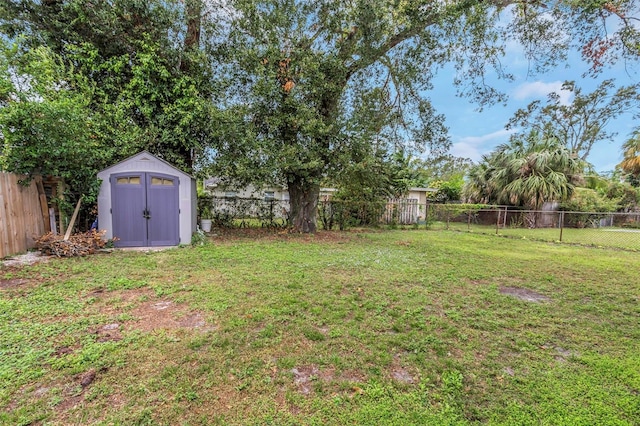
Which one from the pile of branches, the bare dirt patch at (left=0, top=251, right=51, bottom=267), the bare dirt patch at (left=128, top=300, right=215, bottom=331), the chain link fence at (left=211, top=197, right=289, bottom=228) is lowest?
the bare dirt patch at (left=128, top=300, right=215, bottom=331)

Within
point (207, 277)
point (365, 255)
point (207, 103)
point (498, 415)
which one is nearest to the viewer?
point (498, 415)

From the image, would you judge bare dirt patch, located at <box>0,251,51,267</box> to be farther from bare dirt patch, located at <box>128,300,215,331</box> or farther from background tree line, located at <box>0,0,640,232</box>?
bare dirt patch, located at <box>128,300,215,331</box>

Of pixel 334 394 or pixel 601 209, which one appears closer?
pixel 334 394

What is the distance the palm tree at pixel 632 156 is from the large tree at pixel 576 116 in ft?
13.0

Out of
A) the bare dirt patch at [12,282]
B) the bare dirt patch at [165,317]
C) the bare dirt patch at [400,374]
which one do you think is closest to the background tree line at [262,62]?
the bare dirt patch at [12,282]

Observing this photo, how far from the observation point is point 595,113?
24.2m

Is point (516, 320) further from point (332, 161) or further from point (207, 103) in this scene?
point (207, 103)

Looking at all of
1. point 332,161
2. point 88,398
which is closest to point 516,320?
point 88,398

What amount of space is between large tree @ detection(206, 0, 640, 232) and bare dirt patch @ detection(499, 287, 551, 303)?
5.79 meters

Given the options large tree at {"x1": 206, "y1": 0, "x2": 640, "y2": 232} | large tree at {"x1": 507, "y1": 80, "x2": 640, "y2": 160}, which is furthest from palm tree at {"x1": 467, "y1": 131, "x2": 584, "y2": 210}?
large tree at {"x1": 206, "y1": 0, "x2": 640, "y2": 232}

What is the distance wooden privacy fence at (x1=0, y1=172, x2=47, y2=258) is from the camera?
543 cm

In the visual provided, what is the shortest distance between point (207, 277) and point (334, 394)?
135 inches

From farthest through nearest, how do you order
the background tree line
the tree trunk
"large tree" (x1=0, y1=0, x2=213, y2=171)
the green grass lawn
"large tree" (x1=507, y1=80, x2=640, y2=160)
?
"large tree" (x1=507, y1=80, x2=640, y2=160) → the tree trunk → "large tree" (x1=0, y1=0, x2=213, y2=171) → the background tree line → the green grass lawn

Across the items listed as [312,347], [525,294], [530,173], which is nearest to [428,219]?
[530,173]
